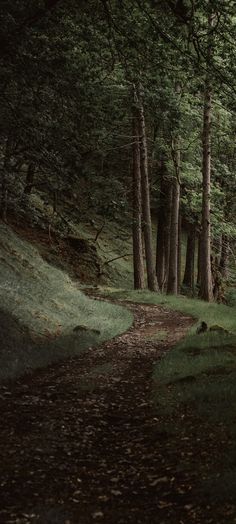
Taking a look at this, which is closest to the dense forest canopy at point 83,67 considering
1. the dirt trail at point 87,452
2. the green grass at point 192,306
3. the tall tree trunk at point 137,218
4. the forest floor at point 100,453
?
the dirt trail at point 87,452

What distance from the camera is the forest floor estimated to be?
6590 millimetres

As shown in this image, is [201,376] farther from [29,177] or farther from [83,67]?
[29,177]

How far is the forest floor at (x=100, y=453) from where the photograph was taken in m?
6.59

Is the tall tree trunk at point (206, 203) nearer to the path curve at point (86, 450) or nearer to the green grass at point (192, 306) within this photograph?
the green grass at point (192, 306)

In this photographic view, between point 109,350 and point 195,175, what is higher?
point 195,175

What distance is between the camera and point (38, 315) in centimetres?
1698

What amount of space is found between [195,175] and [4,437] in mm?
23348

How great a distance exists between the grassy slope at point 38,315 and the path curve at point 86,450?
34.4 inches

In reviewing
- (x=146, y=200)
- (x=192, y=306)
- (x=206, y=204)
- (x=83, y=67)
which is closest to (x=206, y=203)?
(x=206, y=204)

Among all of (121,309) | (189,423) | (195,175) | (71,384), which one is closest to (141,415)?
(189,423)

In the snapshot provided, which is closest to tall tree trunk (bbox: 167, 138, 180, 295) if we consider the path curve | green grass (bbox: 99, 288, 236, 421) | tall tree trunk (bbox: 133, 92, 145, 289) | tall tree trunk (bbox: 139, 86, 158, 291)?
tall tree trunk (bbox: 139, 86, 158, 291)

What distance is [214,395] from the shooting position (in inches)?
396

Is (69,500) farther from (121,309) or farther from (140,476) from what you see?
(121,309)

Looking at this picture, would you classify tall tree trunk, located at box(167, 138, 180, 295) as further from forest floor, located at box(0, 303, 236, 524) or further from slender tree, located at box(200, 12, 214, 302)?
forest floor, located at box(0, 303, 236, 524)
